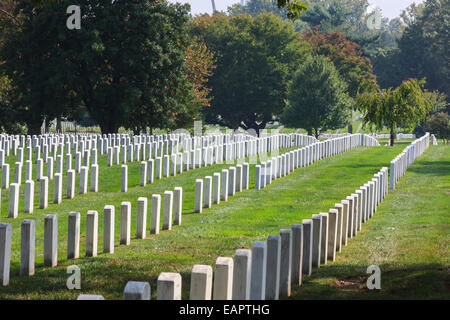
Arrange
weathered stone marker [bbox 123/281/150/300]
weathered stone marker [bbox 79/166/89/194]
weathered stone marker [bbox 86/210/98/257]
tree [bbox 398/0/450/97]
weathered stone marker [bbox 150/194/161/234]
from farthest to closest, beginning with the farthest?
tree [bbox 398/0/450/97]
weathered stone marker [bbox 79/166/89/194]
weathered stone marker [bbox 150/194/161/234]
weathered stone marker [bbox 86/210/98/257]
weathered stone marker [bbox 123/281/150/300]

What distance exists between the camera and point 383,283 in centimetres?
843

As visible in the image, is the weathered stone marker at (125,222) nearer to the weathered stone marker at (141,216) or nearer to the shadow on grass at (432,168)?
the weathered stone marker at (141,216)

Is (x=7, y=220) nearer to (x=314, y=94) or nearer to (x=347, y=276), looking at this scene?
(x=347, y=276)

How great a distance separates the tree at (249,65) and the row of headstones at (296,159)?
73.2 ft

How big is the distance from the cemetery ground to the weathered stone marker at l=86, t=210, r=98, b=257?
15cm

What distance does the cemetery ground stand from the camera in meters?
8.27

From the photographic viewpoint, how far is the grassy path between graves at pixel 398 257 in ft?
26.5

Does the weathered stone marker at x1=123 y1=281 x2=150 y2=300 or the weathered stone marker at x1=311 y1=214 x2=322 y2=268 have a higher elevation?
the weathered stone marker at x1=123 y1=281 x2=150 y2=300

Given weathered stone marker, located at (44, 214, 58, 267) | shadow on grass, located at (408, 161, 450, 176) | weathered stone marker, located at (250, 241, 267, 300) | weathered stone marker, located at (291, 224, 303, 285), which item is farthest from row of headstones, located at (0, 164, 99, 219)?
shadow on grass, located at (408, 161, 450, 176)

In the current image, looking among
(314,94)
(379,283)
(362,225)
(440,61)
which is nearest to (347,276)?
(379,283)

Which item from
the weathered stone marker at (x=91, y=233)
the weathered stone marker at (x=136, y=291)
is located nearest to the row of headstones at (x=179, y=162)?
the weathered stone marker at (x=91, y=233)

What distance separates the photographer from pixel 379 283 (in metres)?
8.23

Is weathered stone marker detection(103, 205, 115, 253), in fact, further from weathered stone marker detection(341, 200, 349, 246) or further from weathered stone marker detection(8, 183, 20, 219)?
weathered stone marker detection(8, 183, 20, 219)

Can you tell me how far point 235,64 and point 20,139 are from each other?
3613 centimetres
